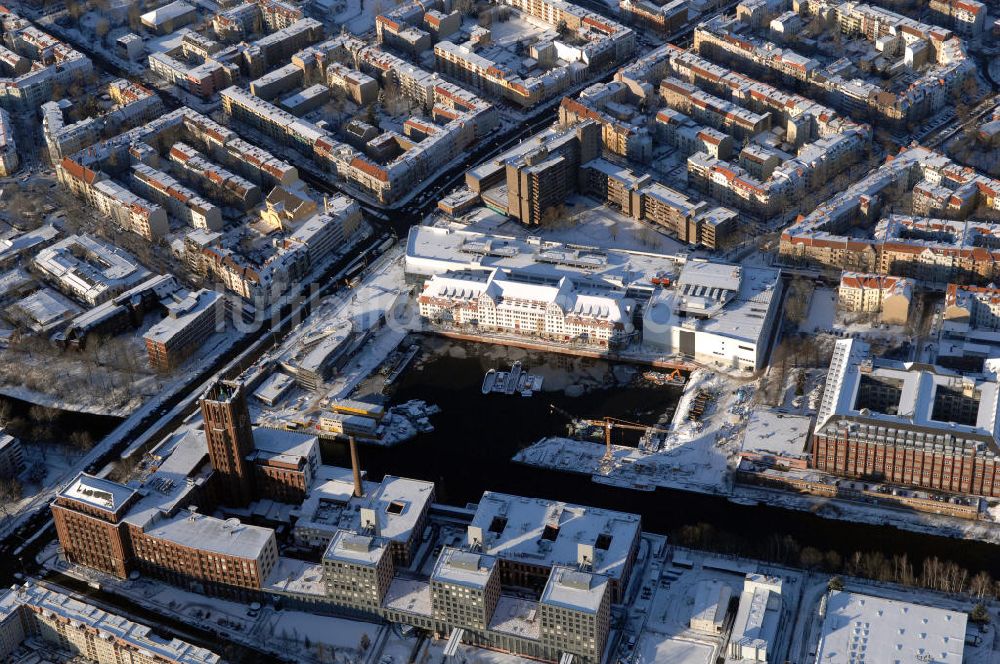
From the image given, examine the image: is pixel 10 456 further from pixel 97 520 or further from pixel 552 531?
pixel 552 531

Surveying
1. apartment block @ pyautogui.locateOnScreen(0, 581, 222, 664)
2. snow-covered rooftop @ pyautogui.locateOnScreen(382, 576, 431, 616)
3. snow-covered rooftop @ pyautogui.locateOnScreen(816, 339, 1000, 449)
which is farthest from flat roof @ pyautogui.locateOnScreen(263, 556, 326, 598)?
snow-covered rooftop @ pyautogui.locateOnScreen(816, 339, 1000, 449)

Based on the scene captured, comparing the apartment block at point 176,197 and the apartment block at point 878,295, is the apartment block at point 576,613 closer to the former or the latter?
the apartment block at point 878,295

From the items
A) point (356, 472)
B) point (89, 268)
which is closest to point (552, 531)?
point (356, 472)

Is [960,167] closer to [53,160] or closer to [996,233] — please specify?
[996,233]

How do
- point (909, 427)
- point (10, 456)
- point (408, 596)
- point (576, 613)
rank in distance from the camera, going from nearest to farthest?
point (576, 613) < point (408, 596) < point (909, 427) < point (10, 456)

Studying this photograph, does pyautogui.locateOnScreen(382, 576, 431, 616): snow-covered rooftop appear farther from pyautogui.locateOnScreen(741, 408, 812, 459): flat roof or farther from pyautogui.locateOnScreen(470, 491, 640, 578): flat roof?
pyautogui.locateOnScreen(741, 408, 812, 459): flat roof

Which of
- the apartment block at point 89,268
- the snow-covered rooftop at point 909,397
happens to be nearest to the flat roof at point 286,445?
the apartment block at point 89,268

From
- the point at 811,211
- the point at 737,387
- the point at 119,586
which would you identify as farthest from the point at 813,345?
the point at 119,586
